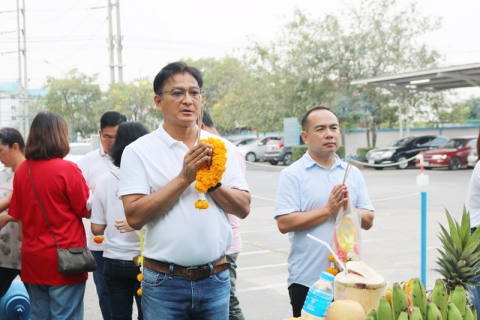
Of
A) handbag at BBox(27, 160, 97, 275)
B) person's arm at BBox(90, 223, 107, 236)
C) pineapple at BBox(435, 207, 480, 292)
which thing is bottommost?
handbag at BBox(27, 160, 97, 275)

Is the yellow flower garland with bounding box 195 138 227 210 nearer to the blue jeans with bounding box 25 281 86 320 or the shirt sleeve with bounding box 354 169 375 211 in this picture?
the shirt sleeve with bounding box 354 169 375 211

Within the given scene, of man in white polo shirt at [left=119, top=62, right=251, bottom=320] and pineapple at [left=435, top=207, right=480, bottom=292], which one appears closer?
pineapple at [left=435, top=207, right=480, bottom=292]

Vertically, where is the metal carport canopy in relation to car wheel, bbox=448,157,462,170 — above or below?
above

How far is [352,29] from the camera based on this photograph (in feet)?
98.1

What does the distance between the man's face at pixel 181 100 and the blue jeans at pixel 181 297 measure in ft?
2.55

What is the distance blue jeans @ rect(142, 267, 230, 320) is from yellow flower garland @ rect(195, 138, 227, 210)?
423 mm

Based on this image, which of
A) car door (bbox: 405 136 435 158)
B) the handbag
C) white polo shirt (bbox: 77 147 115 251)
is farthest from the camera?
car door (bbox: 405 136 435 158)

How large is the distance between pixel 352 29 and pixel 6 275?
27.7 meters

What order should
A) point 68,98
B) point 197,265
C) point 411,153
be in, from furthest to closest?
1. point 68,98
2. point 411,153
3. point 197,265

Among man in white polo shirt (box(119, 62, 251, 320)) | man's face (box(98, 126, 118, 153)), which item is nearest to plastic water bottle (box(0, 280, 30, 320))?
man's face (box(98, 126, 118, 153))

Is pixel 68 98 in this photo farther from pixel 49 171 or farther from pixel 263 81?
pixel 49 171

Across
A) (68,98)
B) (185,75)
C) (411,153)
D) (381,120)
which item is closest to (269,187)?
(411,153)

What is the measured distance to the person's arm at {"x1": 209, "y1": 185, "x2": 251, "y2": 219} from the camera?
274cm

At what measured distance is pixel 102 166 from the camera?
16.0 feet
